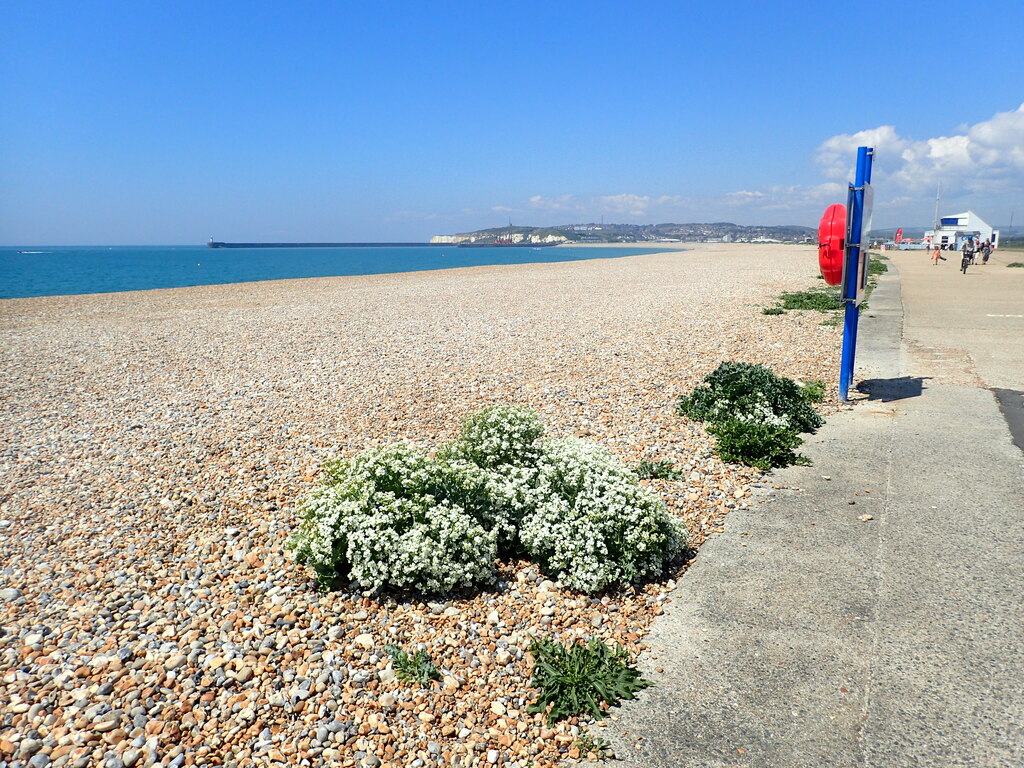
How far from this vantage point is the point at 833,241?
7469mm

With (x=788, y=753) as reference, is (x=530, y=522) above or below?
above

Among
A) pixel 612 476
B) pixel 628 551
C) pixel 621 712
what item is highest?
Result: pixel 612 476

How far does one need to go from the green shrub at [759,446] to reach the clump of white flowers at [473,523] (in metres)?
1.75

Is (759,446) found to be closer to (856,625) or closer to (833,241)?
(856,625)

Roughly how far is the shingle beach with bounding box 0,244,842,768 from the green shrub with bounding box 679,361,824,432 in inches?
16.4

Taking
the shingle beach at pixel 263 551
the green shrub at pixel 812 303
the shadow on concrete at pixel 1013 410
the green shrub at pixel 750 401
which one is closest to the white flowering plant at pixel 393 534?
the shingle beach at pixel 263 551

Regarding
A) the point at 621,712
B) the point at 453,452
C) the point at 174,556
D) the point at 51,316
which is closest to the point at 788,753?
the point at 621,712

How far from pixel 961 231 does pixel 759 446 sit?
7906 cm

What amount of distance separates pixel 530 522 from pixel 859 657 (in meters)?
1.87

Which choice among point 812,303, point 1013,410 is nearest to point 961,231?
point 812,303

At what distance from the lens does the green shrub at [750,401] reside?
20.8ft

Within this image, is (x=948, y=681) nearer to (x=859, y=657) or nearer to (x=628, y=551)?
(x=859, y=657)

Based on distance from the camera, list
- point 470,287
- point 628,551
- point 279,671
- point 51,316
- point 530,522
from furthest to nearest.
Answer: point 470,287
point 51,316
point 530,522
point 628,551
point 279,671

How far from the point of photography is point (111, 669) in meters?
3.07
